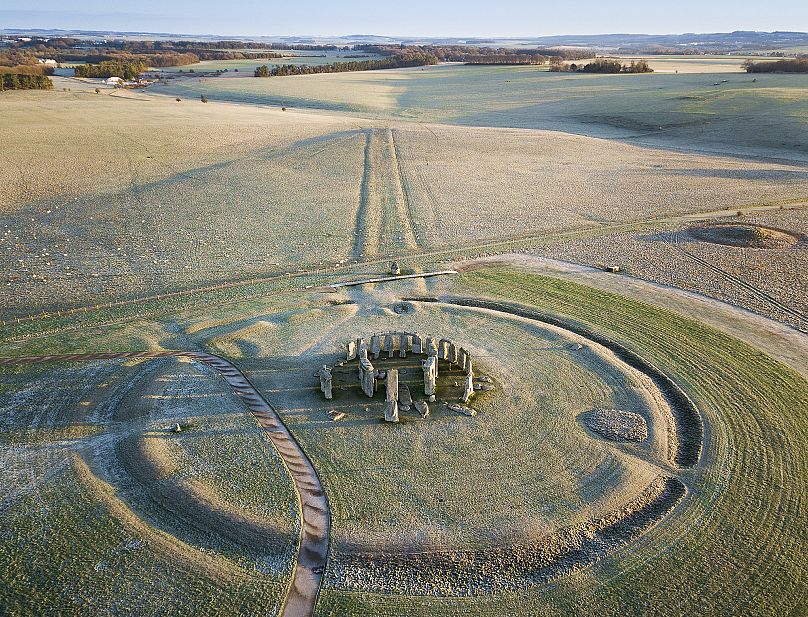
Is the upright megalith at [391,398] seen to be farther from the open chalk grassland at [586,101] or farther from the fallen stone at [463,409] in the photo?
the open chalk grassland at [586,101]

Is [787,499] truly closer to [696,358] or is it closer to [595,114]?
[696,358]

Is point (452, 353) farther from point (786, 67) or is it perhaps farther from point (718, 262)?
point (786, 67)

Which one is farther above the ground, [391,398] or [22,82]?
[22,82]

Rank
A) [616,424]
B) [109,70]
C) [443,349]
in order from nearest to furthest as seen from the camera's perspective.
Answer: [616,424] → [443,349] → [109,70]

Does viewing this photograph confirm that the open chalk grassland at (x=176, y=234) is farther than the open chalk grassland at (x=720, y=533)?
Yes

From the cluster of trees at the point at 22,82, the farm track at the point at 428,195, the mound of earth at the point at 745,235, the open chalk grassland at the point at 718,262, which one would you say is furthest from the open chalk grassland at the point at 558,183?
the cluster of trees at the point at 22,82

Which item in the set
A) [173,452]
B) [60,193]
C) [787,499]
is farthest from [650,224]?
[60,193]

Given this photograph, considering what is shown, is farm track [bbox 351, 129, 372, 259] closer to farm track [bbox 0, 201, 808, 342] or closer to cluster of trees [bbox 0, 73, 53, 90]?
farm track [bbox 0, 201, 808, 342]

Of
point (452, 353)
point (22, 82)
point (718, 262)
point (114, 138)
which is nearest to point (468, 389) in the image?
point (452, 353)
